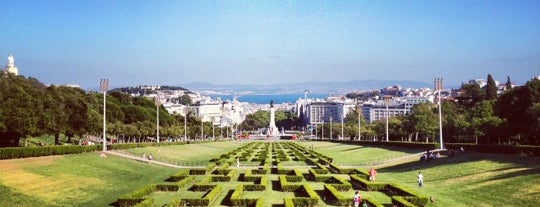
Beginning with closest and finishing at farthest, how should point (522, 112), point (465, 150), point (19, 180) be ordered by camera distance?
point (19, 180) → point (465, 150) → point (522, 112)

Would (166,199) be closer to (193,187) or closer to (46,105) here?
(193,187)

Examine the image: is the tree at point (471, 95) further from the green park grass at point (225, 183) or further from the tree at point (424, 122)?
the green park grass at point (225, 183)

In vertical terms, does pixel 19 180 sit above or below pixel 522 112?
below

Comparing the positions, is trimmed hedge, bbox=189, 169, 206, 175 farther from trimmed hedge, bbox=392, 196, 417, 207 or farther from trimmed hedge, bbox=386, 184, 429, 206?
trimmed hedge, bbox=392, 196, 417, 207

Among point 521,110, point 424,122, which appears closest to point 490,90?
point 424,122

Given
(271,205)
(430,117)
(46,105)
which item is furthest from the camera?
(430,117)


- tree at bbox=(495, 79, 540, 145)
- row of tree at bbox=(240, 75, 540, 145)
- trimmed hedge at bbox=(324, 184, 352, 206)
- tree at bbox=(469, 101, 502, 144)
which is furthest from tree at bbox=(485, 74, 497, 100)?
trimmed hedge at bbox=(324, 184, 352, 206)

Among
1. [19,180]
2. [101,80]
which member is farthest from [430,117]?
[19,180]

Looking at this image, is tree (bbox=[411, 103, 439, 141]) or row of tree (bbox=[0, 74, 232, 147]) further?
tree (bbox=[411, 103, 439, 141])

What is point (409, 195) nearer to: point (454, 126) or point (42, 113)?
point (42, 113)
